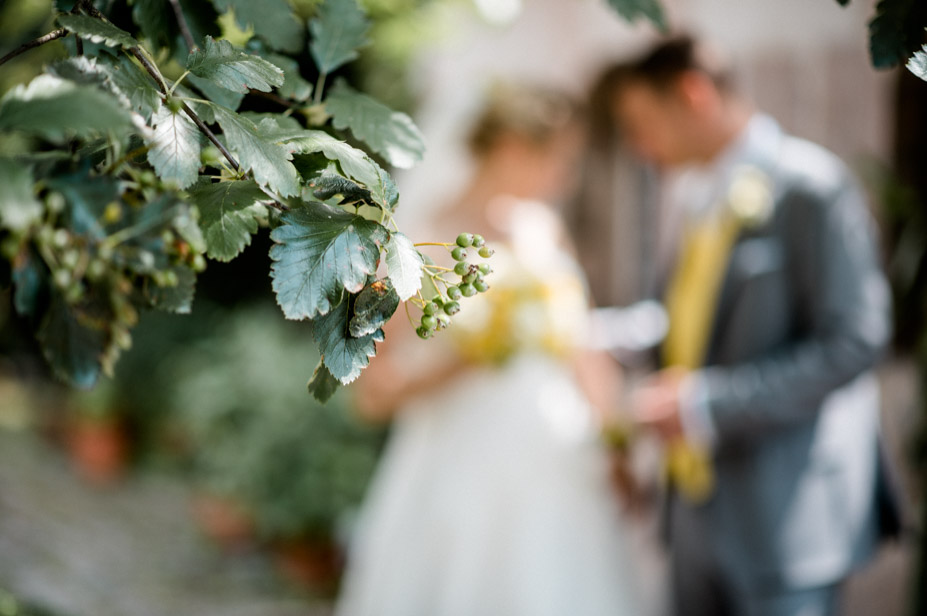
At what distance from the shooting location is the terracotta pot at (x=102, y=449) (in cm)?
434

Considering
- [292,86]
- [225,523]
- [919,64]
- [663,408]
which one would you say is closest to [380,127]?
[292,86]

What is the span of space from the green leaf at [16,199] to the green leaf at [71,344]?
3.0 inches

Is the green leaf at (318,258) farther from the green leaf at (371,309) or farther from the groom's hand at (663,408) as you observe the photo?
the groom's hand at (663,408)

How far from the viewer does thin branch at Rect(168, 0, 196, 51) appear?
61 cm

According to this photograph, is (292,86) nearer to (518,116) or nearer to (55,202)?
(55,202)

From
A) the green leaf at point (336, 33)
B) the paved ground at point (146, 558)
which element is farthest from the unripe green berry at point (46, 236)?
the paved ground at point (146, 558)

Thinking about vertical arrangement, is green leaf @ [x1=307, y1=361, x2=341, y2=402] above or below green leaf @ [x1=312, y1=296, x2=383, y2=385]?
below

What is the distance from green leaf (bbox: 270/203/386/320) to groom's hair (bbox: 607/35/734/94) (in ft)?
5.34

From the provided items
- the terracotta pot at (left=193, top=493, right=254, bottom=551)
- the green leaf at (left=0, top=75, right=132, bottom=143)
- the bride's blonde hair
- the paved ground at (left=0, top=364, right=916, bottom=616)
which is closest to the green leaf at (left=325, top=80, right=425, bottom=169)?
the green leaf at (left=0, top=75, right=132, bottom=143)

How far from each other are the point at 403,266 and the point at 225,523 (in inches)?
137

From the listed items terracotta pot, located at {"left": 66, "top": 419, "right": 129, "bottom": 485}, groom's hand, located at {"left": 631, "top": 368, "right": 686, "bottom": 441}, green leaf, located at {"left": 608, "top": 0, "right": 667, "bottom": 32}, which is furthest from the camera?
terracotta pot, located at {"left": 66, "top": 419, "right": 129, "bottom": 485}

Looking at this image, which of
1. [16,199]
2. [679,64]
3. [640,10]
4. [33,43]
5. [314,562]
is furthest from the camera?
[314,562]

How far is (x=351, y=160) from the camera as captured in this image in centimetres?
46

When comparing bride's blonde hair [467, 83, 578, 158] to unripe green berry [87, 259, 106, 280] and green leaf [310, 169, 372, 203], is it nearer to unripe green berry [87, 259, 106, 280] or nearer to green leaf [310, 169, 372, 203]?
green leaf [310, 169, 372, 203]
